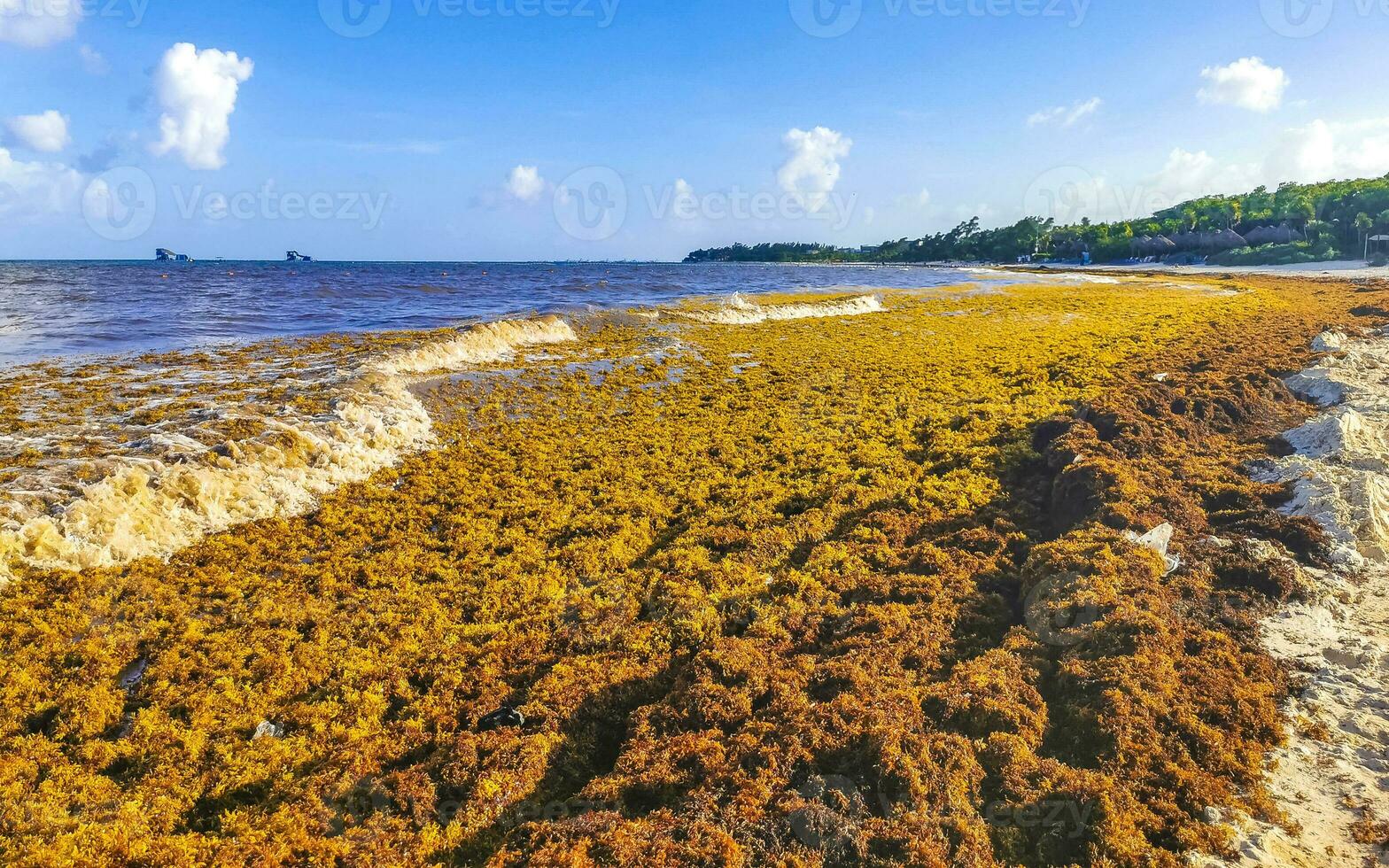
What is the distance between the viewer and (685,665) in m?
5.67

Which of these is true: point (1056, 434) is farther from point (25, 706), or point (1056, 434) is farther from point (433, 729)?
point (25, 706)

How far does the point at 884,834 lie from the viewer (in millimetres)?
3793

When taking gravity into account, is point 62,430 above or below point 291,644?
above

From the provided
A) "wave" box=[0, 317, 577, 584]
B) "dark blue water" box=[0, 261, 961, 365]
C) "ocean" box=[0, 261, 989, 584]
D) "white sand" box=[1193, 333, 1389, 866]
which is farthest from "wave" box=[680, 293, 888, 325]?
"white sand" box=[1193, 333, 1389, 866]

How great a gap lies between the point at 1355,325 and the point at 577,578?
2668 centimetres

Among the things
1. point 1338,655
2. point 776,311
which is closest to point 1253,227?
point 776,311

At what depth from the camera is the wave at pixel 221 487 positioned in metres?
→ 7.36

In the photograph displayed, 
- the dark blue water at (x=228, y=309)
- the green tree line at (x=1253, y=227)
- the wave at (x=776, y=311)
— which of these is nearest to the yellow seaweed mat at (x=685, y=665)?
the dark blue water at (x=228, y=309)

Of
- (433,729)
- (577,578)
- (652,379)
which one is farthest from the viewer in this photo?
(652,379)

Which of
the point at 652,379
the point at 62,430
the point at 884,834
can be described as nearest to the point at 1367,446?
the point at 884,834

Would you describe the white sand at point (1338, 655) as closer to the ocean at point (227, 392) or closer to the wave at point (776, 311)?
the ocean at point (227, 392)

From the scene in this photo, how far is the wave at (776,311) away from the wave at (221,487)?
19.3 m

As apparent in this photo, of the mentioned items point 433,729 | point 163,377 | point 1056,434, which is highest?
point 163,377

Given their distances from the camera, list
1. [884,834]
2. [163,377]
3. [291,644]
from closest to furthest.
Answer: [884,834] → [291,644] → [163,377]
